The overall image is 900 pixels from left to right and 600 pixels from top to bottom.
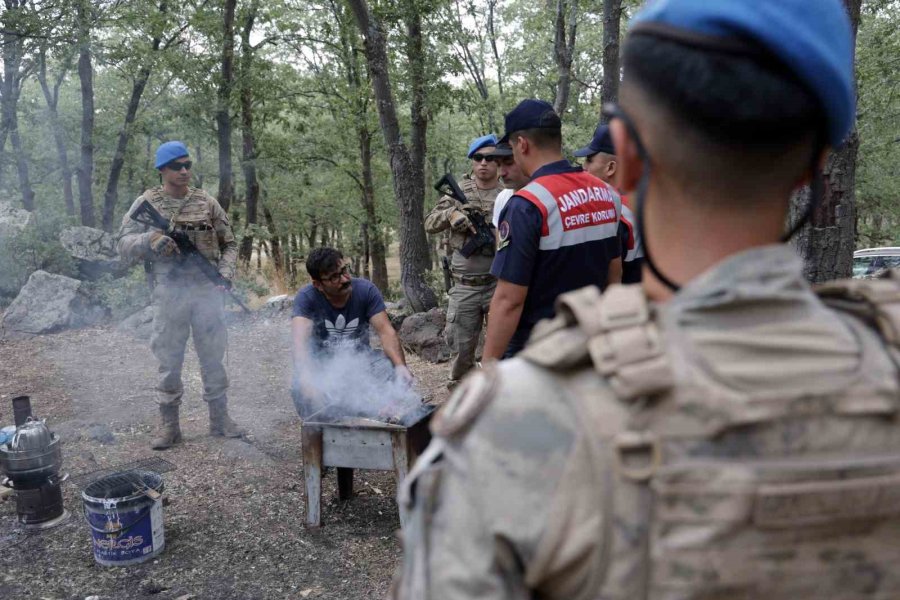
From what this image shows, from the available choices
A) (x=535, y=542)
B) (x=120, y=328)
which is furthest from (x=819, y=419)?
(x=120, y=328)

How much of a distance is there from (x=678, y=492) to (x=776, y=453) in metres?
0.13

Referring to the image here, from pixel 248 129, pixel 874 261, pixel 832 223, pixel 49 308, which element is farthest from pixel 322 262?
pixel 248 129

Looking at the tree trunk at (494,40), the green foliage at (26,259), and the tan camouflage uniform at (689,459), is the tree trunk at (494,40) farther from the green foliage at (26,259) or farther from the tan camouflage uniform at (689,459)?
the tan camouflage uniform at (689,459)

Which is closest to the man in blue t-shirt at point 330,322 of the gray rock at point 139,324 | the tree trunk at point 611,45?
the tree trunk at point 611,45

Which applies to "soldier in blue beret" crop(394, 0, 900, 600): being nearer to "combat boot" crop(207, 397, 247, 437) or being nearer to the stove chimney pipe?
the stove chimney pipe

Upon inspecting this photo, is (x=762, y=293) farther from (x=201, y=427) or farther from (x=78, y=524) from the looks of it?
(x=201, y=427)

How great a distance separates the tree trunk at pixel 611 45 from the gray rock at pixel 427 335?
340cm

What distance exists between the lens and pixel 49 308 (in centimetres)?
1025

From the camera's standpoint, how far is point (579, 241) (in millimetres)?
3398

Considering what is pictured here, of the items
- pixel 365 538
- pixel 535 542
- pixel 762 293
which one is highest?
pixel 762 293

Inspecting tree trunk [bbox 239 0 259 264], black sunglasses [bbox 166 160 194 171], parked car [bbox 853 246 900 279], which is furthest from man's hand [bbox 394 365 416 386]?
tree trunk [bbox 239 0 259 264]

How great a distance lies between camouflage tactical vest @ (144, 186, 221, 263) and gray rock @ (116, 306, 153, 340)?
15.7 feet

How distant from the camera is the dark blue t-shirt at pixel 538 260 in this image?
3.33 meters

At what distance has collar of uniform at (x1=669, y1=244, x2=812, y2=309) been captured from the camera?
86 centimetres
